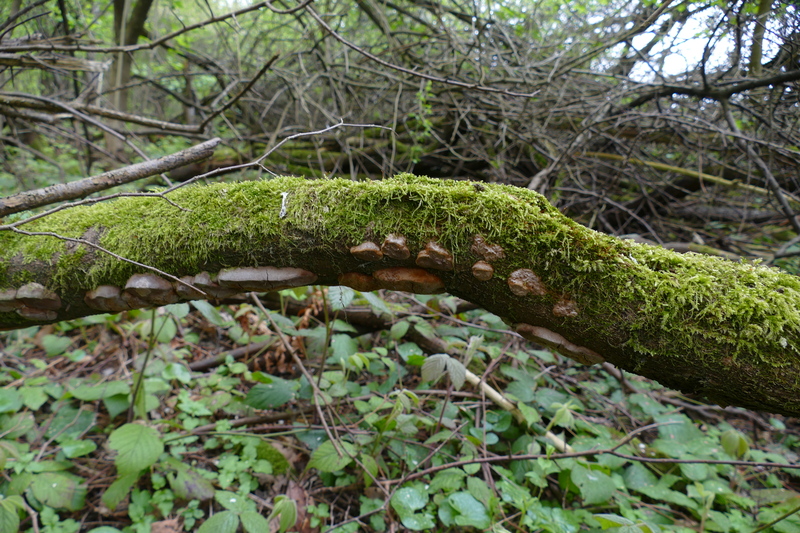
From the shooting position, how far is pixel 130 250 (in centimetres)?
148

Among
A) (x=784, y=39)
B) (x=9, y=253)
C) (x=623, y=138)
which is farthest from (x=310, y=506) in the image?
(x=623, y=138)

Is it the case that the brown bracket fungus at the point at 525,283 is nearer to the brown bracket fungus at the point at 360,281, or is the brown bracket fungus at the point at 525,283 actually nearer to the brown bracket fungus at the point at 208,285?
the brown bracket fungus at the point at 360,281

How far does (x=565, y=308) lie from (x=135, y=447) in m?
2.08

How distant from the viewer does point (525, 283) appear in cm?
124

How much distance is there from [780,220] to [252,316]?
18.7ft

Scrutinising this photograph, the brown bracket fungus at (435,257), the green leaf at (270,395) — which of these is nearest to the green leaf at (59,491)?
the green leaf at (270,395)

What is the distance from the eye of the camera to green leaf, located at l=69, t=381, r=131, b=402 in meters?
2.57

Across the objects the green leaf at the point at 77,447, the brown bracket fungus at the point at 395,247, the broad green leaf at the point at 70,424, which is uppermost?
the brown bracket fungus at the point at 395,247

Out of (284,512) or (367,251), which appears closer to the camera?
(367,251)

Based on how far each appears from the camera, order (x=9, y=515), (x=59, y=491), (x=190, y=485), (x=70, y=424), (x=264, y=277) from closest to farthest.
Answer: (x=264, y=277)
(x=9, y=515)
(x=59, y=491)
(x=190, y=485)
(x=70, y=424)

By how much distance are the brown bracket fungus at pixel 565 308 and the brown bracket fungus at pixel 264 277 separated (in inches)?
30.7

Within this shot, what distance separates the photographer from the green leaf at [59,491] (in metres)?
2.12

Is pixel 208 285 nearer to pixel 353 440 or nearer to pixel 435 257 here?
pixel 435 257

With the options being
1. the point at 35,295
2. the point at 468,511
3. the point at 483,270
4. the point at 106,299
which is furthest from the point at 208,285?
the point at 468,511
